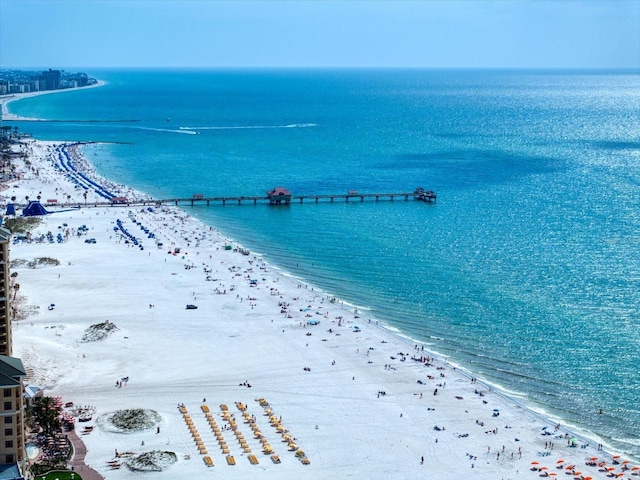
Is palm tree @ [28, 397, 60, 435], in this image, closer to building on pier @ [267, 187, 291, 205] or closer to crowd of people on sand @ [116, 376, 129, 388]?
crowd of people on sand @ [116, 376, 129, 388]

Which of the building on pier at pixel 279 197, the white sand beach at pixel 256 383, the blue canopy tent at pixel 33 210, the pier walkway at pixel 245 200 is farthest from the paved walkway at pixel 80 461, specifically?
the building on pier at pixel 279 197

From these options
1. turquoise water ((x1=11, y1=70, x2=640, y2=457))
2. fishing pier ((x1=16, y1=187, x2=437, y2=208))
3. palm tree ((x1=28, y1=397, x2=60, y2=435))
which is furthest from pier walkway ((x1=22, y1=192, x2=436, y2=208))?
palm tree ((x1=28, y1=397, x2=60, y2=435))

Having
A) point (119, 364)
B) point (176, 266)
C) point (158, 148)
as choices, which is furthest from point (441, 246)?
point (158, 148)

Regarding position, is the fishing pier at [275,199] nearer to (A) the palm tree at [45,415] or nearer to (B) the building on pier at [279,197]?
(B) the building on pier at [279,197]

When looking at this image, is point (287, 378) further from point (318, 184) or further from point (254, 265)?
point (318, 184)

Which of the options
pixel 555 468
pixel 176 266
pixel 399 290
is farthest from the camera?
pixel 176 266
